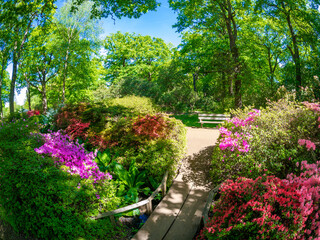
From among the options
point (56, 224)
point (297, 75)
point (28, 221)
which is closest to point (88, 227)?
point (56, 224)

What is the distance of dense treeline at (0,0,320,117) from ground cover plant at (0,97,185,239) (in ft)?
16.5

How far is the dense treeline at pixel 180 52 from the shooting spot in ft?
38.9

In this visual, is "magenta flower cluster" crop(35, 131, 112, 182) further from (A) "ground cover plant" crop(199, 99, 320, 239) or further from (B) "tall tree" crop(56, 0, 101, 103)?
(B) "tall tree" crop(56, 0, 101, 103)

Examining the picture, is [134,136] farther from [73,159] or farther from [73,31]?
[73,31]

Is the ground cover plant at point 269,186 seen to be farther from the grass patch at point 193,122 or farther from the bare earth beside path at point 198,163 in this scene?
the grass patch at point 193,122

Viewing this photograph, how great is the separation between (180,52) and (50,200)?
48.0 feet

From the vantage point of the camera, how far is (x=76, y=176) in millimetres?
3521

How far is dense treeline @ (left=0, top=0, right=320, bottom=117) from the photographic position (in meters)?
11.9

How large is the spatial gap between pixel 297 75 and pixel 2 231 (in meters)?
15.1

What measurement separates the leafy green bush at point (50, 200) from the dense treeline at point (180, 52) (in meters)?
6.69

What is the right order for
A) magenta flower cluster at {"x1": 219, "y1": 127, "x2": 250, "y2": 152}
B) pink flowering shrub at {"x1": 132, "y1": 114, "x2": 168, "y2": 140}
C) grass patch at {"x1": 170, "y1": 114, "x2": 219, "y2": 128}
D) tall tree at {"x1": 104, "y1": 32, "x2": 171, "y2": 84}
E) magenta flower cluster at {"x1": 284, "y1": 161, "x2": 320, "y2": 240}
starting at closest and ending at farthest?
magenta flower cluster at {"x1": 284, "y1": 161, "x2": 320, "y2": 240} < magenta flower cluster at {"x1": 219, "y1": 127, "x2": 250, "y2": 152} < pink flowering shrub at {"x1": 132, "y1": 114, "x2": 168, "y2": 140} < grass patch at {"x1": 170, "y1": 114, "x2": 219, "y2": 128} < tall tree at {"x1": 104, "y1": 32, "x2": 171, "y2": 84}

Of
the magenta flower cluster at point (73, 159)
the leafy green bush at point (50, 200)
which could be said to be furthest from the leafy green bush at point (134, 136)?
the leafy green bush at point (50, 200)

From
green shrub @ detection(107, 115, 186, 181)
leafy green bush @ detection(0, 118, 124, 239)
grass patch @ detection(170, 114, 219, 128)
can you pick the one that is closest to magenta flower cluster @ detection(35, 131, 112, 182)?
leafy green bush @ detection(0, 118, 124, 239)

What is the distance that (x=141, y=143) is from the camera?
634cm
